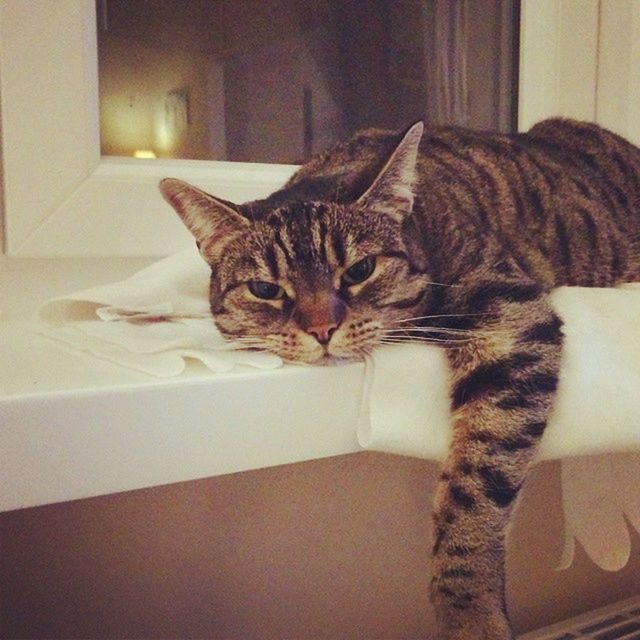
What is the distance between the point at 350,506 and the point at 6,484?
2.24ft

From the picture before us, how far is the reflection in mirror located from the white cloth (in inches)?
13.3

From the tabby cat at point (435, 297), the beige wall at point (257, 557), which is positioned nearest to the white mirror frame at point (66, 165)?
the tabby cat at point (435, 297)

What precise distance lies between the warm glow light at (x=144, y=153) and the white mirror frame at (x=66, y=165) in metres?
0.02

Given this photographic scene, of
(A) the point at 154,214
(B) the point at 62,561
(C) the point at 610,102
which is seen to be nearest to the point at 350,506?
(B) the point at 62,561

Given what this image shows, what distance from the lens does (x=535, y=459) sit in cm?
62

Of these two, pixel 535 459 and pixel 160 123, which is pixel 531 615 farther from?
pixel 160 123

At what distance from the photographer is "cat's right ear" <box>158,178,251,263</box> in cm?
70

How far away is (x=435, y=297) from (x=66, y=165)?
0.55 meters

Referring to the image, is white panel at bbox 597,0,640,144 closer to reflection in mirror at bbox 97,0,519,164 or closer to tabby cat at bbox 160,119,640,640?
reflection in mirror at bbox 97,0,519,164

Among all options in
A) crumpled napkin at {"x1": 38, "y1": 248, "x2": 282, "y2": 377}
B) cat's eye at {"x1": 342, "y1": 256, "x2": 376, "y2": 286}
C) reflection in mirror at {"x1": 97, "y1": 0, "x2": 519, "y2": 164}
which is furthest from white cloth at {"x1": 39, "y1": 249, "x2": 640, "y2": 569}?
reflection in mirror at {"x1": 97, "y1": 0, "x2": 519, "y2": 164}

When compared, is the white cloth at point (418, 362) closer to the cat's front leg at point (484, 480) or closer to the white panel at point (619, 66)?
the cat's front leg at point (484, 480)

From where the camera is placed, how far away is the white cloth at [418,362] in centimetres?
57

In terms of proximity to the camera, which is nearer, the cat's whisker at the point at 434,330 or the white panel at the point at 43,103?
the cat's whisker at the point at 434,330

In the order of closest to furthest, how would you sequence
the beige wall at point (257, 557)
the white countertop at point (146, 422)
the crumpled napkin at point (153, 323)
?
the white countertop at point (146, 422) → the crumpled napkin at point (153, 323) → the beige wall at point (257, 557)
